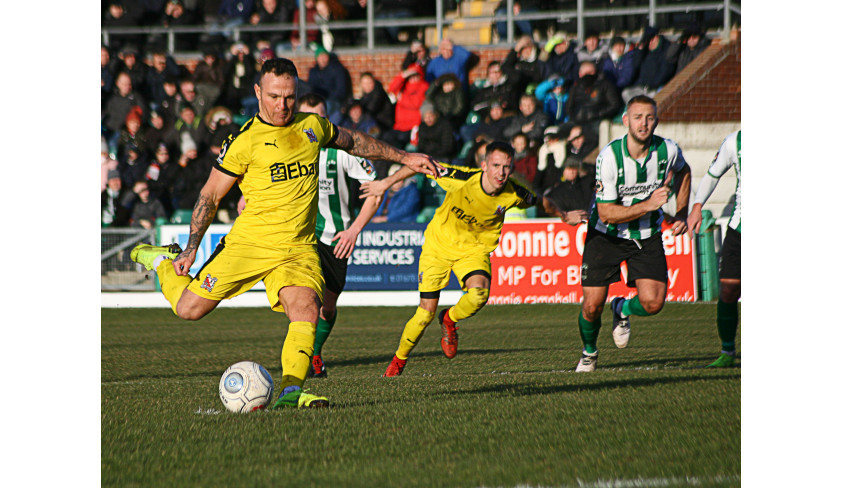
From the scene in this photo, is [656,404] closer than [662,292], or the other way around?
[656,404]

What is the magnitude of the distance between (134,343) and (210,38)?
30.3 ft

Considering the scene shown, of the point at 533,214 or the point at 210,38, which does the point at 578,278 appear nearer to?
the point at 533,214

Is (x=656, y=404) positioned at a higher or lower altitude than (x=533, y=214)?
lower

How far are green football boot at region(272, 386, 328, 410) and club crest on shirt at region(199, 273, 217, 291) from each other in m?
0.70

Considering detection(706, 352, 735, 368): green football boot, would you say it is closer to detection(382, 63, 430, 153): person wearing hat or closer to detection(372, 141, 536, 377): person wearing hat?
detection(372, 141, 536, 377): person wearing hat

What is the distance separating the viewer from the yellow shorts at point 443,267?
7.31 m

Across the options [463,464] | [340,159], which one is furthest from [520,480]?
[340,159]

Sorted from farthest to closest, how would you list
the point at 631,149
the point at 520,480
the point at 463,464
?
the point at 631,149
the point at 463,464
the point at 520,480

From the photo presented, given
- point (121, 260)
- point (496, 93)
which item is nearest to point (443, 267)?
point (496, 93)

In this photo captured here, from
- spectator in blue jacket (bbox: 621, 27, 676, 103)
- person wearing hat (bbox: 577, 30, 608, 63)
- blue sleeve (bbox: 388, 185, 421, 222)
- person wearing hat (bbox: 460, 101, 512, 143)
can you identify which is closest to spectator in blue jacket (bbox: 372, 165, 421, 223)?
blue sleeve (bbox: 388, 185, 421, 222)

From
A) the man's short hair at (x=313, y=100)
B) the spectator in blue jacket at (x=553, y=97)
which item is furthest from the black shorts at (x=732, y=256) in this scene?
the spectator in blue jacket at (x=553, y=97)

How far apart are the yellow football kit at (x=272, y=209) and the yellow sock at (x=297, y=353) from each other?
0.21 metres

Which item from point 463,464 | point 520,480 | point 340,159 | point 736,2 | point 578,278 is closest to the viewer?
point 520,480

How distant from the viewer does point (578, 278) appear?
1308 centimetres
